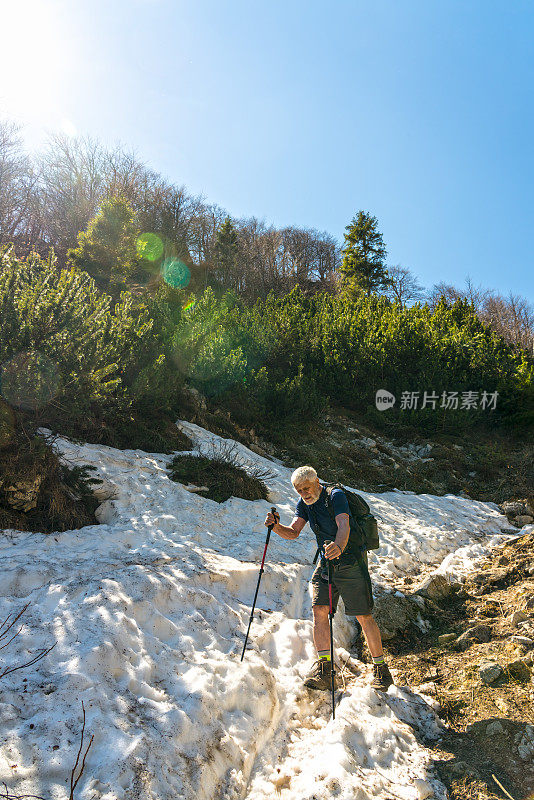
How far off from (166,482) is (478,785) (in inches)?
199

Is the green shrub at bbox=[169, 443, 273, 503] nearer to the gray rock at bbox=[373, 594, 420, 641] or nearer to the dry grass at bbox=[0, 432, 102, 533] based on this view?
the dry grass at bbox=[0, 432, 102, 533]

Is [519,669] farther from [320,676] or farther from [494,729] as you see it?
[320,676]

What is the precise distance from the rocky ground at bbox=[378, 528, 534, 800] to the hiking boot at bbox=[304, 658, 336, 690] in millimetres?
813

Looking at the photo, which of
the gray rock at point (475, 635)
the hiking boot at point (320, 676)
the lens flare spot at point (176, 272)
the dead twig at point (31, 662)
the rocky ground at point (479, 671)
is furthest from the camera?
the lens flare spot at point (176, 272)

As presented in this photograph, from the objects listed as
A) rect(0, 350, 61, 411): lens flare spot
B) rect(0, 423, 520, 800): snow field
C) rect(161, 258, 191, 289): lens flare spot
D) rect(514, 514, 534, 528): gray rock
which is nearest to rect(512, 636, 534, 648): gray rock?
rect(0, 423, 520, 800): snow field

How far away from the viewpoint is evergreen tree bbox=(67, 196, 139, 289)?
17578 mm

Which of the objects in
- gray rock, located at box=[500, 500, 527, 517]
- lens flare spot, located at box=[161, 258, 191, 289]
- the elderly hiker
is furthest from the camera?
lens flare spot, located at box=[161, 258, 191, 289]

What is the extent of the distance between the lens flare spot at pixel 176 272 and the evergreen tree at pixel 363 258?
10.7m

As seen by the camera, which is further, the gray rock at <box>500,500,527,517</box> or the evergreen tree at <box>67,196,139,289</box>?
the evergreen tree at <box>67,196,139,289</box>

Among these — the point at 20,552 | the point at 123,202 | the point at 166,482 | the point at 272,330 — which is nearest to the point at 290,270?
the point at 123,202

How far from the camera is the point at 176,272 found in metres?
29.7

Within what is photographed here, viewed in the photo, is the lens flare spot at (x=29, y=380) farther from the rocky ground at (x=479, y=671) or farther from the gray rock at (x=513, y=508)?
the gray rock at (x=513, y=508)

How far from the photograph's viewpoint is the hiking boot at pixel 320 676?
3.47 m

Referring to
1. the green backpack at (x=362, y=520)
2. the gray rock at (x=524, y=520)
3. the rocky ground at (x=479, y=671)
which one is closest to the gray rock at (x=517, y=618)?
the rocky ground at (x=479, y=671)
